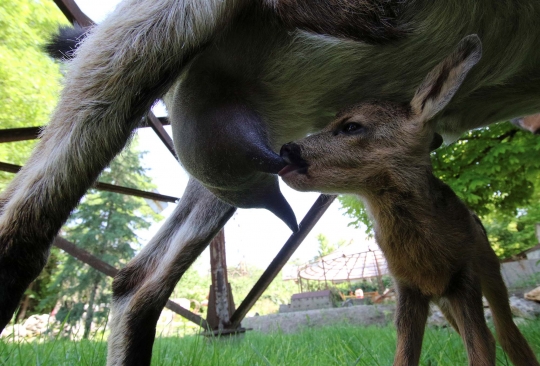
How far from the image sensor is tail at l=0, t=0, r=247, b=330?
1419 millimetres

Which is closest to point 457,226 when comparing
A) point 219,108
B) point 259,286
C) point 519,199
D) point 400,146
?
point 400,146

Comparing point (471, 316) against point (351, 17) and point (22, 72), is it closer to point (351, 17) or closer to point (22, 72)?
point (351, 17)

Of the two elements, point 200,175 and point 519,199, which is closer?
point 200,175

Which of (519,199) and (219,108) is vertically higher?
(519,199)

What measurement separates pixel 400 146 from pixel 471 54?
0.35m

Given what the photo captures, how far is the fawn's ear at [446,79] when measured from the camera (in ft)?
4.46

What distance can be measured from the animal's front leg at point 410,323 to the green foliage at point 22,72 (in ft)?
37.3

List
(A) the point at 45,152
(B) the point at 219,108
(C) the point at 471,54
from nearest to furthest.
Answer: (C) the point at 471,54 < (A) the point at 45,152 < (B) the point at 219,108

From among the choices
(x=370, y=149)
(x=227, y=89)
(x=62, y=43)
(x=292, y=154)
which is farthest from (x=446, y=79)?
(x=62, y=43)

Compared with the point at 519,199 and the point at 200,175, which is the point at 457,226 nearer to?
the point at 200,175

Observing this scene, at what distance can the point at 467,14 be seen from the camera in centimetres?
164

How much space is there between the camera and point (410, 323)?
1.56 metres

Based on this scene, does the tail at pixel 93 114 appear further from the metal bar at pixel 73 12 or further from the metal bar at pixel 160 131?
the metal bar at pixel 160 131

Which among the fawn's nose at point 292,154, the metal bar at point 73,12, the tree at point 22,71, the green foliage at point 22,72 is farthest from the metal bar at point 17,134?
the green foliage at point 22,72
